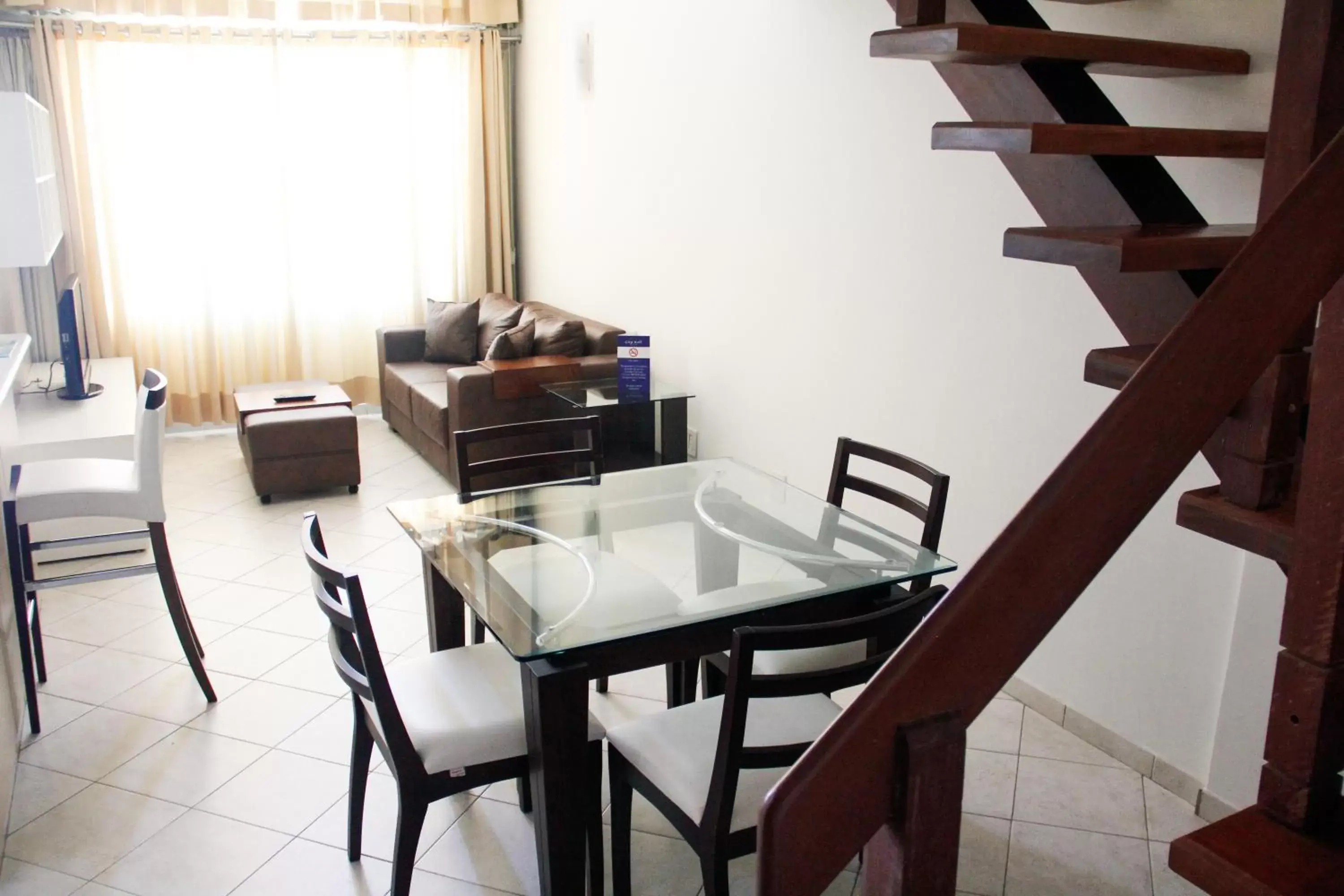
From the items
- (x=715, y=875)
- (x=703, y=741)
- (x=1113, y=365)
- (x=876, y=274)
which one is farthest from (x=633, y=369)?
(x=1113, y=365)

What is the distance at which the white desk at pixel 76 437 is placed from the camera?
169 inches

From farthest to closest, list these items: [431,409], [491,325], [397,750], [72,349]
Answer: [491,325]
[431,409]
[72,349]
[397,750]

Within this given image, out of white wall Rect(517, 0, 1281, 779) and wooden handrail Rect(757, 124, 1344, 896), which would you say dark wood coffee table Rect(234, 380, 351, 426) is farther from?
wooden handrail Rect(757, 124, 1344, 896)

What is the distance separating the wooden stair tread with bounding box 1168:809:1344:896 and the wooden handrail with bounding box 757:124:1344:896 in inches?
12.1

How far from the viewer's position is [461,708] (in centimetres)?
238

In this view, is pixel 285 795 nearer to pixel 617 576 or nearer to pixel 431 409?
pixel 617 576

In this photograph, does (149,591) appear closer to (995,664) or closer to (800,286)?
(800,286)

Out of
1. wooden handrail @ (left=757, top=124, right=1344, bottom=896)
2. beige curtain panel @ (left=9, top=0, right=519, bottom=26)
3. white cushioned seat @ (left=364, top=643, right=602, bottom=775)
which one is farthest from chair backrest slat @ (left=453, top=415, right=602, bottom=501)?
beige curtain panel @ (left=9, top=0, right=519, bottom=26)

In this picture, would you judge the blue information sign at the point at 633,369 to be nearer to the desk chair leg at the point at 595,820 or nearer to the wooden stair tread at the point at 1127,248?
the desk chair leg at the point at 595,820

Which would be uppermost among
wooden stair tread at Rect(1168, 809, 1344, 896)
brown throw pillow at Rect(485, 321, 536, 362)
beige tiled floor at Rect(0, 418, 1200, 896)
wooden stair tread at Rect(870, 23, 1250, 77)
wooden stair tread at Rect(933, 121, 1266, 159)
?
wooden stair tread at Rect(870, 23, 1250, 77)

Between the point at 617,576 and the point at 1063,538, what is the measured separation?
172 cm

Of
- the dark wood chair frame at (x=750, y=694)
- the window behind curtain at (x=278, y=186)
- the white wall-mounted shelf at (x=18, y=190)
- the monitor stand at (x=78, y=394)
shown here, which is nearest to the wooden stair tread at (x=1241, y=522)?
the dark wood chair frame at (x=750, y=694)

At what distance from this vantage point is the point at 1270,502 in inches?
48.4

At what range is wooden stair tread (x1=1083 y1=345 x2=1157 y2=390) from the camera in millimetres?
1670
